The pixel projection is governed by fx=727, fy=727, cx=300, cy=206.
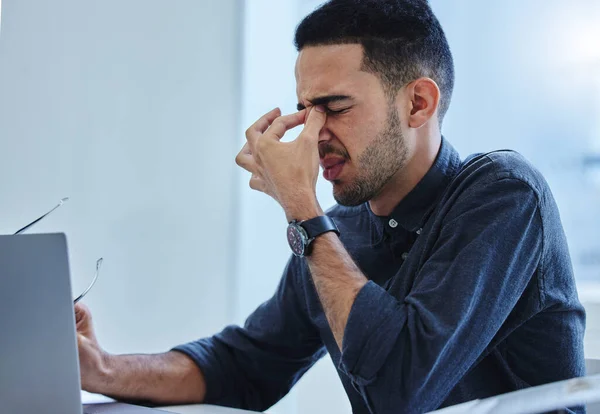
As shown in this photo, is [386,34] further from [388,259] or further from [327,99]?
[388,259]

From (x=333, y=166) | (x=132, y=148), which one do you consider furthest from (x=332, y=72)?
(x=132, y=148)

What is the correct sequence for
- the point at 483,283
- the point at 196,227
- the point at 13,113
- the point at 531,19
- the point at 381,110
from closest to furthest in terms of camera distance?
the point at 483,283 < the point at 381,110 < the point at 13,113 < the point at 531,19 < the point at 196,227

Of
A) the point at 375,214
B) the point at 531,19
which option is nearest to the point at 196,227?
the point at 375,214

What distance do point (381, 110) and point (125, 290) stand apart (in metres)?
1.09

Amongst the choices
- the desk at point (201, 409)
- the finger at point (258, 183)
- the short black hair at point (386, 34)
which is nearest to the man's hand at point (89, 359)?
the desk at point (201, 409)

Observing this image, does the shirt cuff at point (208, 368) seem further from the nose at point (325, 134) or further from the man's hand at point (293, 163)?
the nose at point (325, 134)

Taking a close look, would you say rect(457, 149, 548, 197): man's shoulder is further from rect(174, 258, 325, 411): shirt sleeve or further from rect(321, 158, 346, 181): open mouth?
rect(174, 258, 325, 411): shirt sleeve

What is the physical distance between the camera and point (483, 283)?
3.46ft

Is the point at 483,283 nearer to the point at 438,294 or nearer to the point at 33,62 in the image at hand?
the point at 438,294

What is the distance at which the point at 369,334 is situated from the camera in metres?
1.05

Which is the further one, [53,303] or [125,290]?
[125,290]

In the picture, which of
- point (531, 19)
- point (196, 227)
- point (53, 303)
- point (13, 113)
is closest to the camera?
point (53, 303)

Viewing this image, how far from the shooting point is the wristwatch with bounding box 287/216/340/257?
1177 mm

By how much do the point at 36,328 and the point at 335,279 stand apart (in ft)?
1.51
